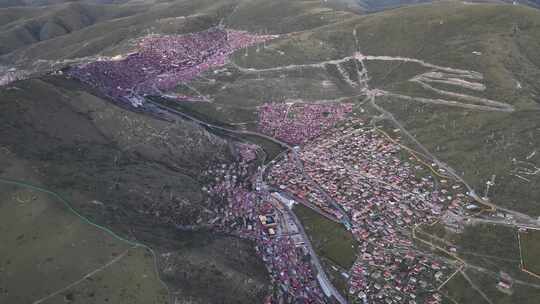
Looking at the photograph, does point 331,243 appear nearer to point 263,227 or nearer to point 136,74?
point 263,227

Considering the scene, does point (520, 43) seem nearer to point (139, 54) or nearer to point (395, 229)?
point (395, 229)

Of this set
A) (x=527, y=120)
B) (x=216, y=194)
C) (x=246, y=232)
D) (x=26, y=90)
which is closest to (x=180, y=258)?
(x=246, y=232)

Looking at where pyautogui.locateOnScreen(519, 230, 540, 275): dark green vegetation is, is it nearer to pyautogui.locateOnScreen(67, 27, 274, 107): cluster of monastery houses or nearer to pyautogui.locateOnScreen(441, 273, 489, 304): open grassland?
pyautogui.locateOnScreen(441, 273, 489, 304): open grassland

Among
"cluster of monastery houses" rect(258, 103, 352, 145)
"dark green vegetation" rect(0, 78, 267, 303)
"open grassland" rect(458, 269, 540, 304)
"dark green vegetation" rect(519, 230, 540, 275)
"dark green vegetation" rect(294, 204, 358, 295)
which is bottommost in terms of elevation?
"dark green vegetation" rect(294, 204, 358, 295)

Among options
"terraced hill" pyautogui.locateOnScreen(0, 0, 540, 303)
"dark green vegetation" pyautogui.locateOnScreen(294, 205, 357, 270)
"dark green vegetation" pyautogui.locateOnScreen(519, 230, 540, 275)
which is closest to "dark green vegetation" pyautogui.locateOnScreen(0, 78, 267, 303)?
"terraced hill" pyautogui.locateOnScreen(0, 0, 540, 303)

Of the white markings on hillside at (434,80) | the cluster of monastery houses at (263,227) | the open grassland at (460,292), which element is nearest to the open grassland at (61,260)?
the cluster of monastery houses at (263,227)

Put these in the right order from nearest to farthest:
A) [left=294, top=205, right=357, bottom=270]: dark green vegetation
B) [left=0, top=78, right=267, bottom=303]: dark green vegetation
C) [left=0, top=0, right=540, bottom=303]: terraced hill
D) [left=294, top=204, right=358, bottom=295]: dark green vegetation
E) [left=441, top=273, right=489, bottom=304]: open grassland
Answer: [left=0, top=78, right=267, bottom=303]: dark green vegetation < [left=441, top=273, right=489, bottom=304]: open grassland < [left=0, top=0, right=540, bottom=303]: terraced hill < [left=294, top=204, right=358, bottom=295]: dark green vegetation < [left=294, top=205, right=357, bottom=270]: dark green vegetation
